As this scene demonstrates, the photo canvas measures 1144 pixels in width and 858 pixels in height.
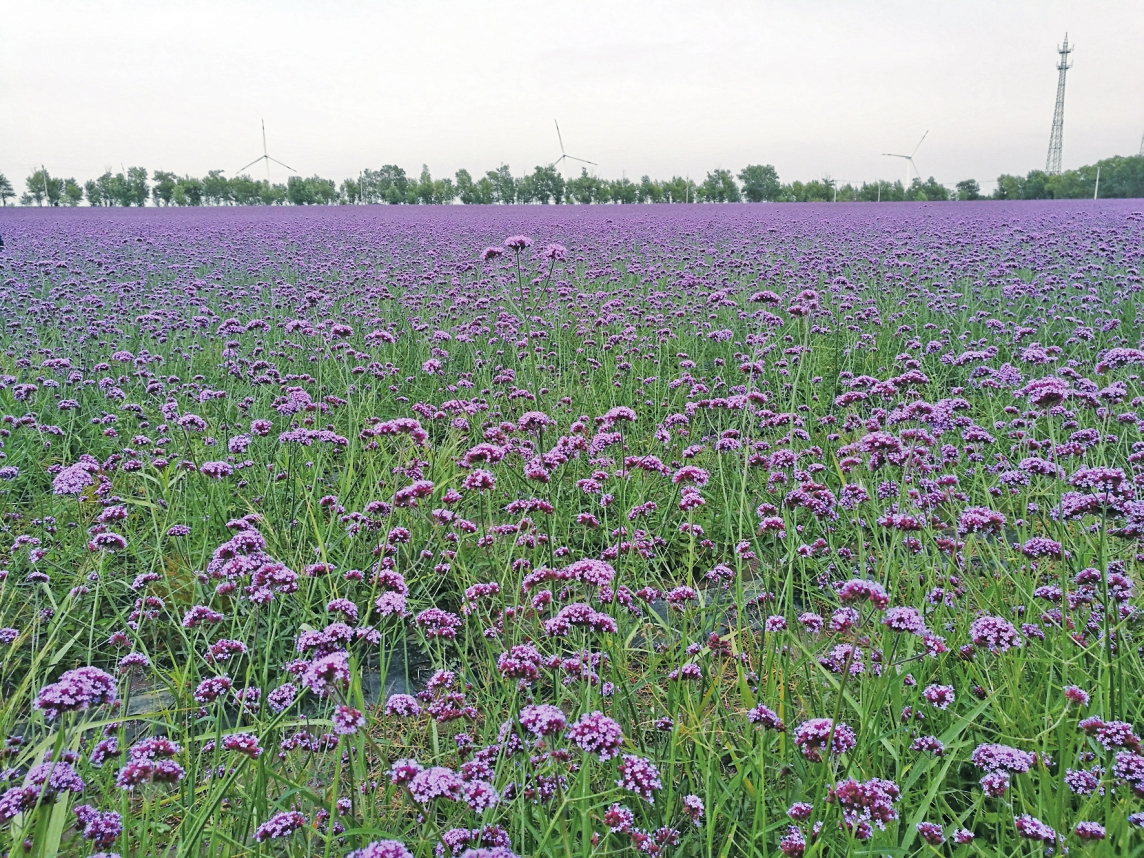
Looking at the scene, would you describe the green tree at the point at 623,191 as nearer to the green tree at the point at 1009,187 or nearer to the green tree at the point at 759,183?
the green tree at the point at 759,183

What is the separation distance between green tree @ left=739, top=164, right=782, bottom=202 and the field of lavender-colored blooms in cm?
3706

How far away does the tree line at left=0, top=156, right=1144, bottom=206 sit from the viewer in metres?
41.1

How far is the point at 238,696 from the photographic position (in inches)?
71.9

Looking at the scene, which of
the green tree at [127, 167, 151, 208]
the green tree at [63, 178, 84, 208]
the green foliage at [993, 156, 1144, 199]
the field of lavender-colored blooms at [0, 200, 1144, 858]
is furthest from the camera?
the green tree at [63, 178, 84, 208]

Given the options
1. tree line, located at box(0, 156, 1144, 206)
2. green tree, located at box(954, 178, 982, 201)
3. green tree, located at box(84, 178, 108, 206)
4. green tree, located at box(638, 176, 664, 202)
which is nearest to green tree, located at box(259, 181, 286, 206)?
tree line, located at box(0, 156, 1144, 206)

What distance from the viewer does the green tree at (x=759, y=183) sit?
4203 centimetres

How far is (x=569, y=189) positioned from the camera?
4422 centimetres

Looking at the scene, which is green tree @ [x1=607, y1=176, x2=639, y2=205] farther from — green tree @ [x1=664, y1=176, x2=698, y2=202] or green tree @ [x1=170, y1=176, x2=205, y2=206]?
green tree @ [x1=170, y1=176, x2=205, y2=206]

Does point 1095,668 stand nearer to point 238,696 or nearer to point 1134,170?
point 238,696

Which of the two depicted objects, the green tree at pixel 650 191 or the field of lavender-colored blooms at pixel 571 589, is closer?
the field of lavender-colored blooms at pixel 571 589

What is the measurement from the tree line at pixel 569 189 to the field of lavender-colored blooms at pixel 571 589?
35899 mm

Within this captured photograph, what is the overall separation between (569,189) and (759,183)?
1134 centimetres

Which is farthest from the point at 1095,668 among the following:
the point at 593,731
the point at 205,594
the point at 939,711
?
the point at 205,594

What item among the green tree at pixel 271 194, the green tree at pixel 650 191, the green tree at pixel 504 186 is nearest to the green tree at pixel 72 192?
the green tree at pixel 271 194
